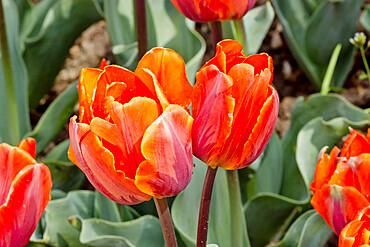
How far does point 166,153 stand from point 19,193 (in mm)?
180

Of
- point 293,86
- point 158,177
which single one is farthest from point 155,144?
point 293,86

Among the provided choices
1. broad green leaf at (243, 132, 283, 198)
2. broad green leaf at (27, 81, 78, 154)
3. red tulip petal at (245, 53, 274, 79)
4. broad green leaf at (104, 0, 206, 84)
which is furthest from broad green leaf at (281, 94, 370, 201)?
Answer: red tulip petal at (245, 53, 274, 79)

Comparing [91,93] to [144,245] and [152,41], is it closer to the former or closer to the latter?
[144,245]

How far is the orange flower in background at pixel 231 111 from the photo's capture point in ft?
2.01

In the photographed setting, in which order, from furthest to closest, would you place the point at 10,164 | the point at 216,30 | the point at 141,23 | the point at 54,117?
the point at 54,117 < the point at 141,23 < the point at 216,30 < the point at 10,164

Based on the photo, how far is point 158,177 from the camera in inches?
23.8

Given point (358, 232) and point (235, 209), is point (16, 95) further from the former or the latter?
point (358, 232)

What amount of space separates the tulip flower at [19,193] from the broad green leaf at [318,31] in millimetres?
1086

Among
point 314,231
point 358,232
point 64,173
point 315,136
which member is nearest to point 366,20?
point 315,136

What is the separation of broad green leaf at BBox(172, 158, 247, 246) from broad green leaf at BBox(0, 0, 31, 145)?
1.59 feet

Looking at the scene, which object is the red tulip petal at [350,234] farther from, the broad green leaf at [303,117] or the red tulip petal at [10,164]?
the broad green leaf at [303,117]

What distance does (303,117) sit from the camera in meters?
1.46

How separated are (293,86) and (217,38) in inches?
36.2

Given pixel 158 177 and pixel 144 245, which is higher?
pixel 158 177
